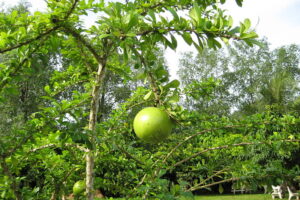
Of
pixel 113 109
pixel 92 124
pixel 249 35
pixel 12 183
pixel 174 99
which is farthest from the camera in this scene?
pixel 113 109

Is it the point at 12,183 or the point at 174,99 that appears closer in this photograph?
the point at 174,99

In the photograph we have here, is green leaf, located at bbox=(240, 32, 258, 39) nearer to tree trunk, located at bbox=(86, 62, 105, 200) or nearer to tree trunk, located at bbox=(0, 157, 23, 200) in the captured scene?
tree trunk, located at bbox=(86, 62, 105, 200)

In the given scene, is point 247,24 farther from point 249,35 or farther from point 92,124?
point 92,124

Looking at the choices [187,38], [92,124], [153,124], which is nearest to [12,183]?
[92,124]

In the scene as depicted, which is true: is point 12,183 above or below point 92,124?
below

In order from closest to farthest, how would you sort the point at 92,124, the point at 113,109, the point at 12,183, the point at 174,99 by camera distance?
the point at 174,99 < the point at 12,183 < the point at 92,124 < the point at 113,109

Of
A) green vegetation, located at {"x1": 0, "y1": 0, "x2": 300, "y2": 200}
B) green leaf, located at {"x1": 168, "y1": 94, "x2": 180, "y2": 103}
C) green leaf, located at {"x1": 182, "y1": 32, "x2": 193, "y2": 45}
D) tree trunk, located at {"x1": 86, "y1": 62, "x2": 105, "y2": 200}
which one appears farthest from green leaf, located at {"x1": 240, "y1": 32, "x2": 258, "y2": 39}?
tree trunk, located at {"x1": 86, "y1": 62, "x2": 105, "y2": 200}

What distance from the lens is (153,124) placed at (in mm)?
783

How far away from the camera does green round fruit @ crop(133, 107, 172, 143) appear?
0.78 metres

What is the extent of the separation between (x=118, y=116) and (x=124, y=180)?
65cm

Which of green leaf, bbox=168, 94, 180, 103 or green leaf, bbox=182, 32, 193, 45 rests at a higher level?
green leaf, bbox=182, 32, 193, 45

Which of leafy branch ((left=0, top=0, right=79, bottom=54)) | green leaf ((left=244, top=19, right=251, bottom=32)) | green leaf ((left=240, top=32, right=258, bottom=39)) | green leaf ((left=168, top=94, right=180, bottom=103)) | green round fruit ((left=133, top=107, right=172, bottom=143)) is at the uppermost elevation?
leafy branch ((left=0, top=0, right=79, bottom=54))

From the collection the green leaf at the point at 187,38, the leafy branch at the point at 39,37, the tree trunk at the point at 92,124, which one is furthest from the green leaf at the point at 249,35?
the tree trunk at the point at 92,124

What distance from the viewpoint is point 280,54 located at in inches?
664
